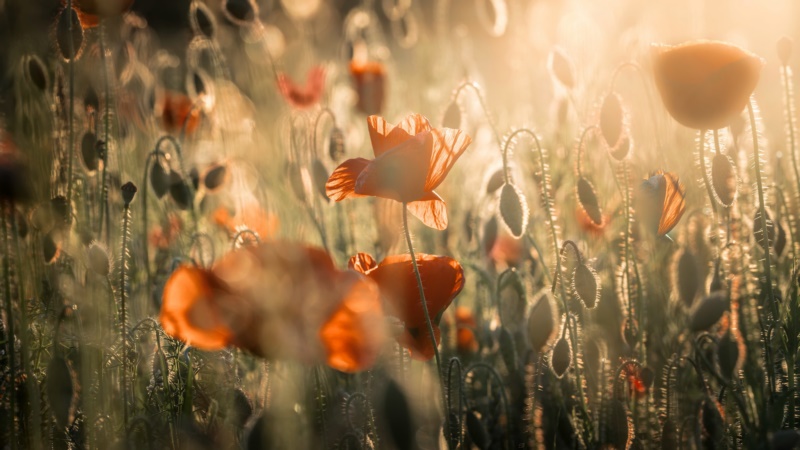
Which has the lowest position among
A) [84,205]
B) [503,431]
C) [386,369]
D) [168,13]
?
[503,431]

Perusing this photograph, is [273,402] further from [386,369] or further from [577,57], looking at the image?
[577,57]

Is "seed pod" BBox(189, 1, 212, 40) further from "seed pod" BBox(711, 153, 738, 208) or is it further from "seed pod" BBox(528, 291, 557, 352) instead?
"seed pod" BBox(711, 153, 738, 208)

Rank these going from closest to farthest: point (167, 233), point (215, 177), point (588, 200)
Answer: point (588, 200) < point (215, 177) < point (167, 233)

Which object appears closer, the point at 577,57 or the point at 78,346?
the point at 78,346

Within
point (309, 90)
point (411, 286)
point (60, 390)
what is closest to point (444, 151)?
point (411, 286)

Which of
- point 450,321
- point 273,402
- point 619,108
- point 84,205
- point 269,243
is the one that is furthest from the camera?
point 450,321

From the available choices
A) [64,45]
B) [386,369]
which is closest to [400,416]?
[386,369]

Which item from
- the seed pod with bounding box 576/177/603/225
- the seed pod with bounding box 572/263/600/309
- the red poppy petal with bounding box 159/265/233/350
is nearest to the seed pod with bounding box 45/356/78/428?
the red poppy petal with bounding box 159/265/233/350

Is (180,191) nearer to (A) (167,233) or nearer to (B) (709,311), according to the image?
(A) (167,233)

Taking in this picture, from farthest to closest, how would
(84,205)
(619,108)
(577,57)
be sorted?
(577,57) < (84,205) < (619,108)
